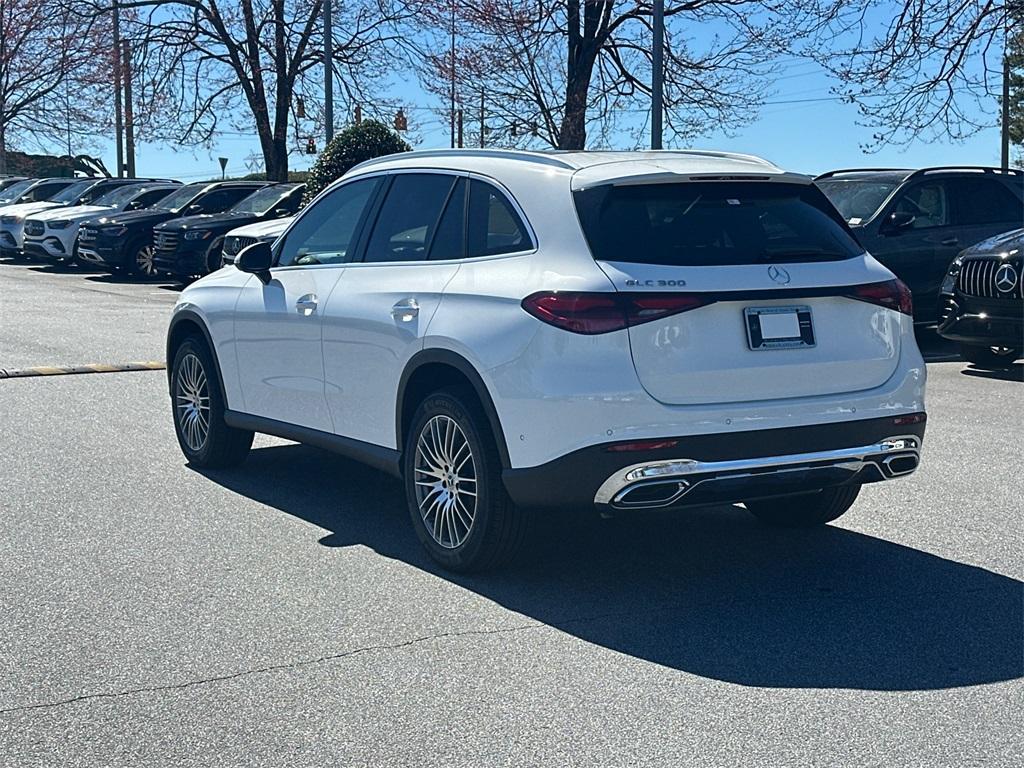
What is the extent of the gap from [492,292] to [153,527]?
2.19 m

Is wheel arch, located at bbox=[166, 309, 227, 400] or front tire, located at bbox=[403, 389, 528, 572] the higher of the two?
wheel arch, located at bbox=[166, 309, 227, 400]

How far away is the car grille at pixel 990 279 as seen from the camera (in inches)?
460

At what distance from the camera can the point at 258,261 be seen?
7445 millimetres

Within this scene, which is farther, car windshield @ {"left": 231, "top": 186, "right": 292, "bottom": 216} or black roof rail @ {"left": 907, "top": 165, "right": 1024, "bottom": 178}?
car windshield @ {"left": 231, "top": 186, "right": 292, "bottom": 216}

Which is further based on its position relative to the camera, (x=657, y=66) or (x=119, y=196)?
(x=119, y=196)

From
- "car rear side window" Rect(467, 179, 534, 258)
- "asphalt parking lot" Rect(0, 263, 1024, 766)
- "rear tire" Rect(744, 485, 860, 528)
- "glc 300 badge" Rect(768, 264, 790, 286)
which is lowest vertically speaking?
"asphalt parking lot" Rect(0, 263, 1024, 766)

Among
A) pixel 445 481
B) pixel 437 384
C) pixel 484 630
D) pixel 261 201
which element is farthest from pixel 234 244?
pixel 484 630

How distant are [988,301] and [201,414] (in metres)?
6.86

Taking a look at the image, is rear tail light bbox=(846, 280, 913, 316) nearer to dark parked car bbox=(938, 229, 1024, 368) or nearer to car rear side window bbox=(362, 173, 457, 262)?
car rear side window bbox=(362, 173, 457, 262)

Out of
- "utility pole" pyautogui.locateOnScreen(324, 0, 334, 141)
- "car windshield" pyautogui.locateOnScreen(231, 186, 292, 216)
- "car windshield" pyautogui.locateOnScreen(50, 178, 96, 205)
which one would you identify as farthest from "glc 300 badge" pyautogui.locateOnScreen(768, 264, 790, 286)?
"car windshield" pyautogui.locateOnScreen(50, 178, 96, 205)

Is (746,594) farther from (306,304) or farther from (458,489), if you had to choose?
(306,304)

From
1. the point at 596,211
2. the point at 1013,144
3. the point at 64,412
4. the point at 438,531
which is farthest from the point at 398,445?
the point at 1013,144

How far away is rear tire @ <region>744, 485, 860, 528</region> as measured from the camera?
6.58 meters

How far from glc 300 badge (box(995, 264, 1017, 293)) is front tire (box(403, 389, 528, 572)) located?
282 inches
